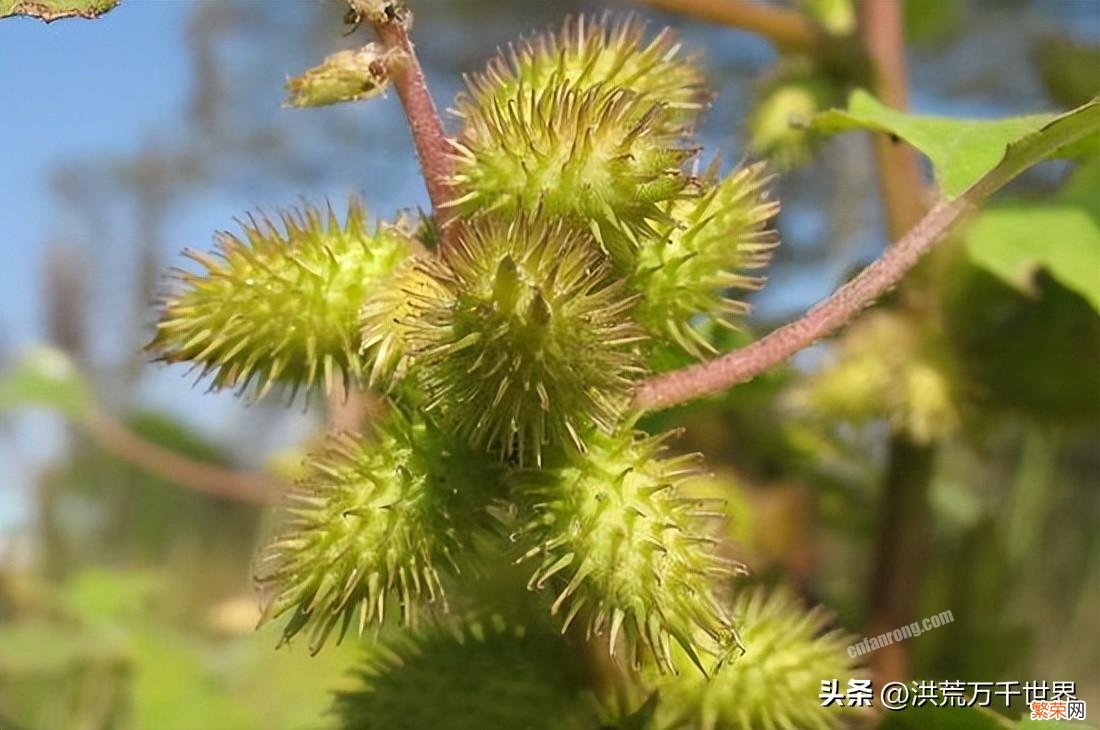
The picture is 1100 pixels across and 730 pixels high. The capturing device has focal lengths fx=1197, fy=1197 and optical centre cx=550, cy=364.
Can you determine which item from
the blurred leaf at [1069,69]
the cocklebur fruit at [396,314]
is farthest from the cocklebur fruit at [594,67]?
A: the blurred leaf at [1069,69]

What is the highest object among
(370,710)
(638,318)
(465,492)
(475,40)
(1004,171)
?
(475,40)

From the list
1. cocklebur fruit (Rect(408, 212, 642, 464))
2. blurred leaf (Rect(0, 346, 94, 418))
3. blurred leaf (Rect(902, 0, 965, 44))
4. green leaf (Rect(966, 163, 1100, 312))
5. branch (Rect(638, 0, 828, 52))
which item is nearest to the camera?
cocklebur fruit (Rect(408, 212, 642, 464))

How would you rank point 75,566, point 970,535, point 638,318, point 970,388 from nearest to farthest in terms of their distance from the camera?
point 638,318 < point 970,388 < point 970,535 < point 75,566

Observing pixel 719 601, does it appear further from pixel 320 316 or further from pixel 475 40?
pixel 475 40

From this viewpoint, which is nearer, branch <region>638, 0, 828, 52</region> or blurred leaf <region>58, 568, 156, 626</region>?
branch <region>638, 0, 828, 52</region>

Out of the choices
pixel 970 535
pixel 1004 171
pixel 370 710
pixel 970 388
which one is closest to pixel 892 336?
pixel 970 388

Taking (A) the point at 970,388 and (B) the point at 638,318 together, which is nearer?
(B) the point at 638,318

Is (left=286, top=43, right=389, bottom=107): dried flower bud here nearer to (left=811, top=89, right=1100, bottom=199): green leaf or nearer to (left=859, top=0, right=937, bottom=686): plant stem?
(left=811, top=89, right=1100, bottom=199): green leaf

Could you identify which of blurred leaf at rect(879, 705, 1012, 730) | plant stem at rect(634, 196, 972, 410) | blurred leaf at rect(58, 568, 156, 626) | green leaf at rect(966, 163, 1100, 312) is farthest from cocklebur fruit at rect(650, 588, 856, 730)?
blurred leaf at rect(58, 568, 156, 626)
